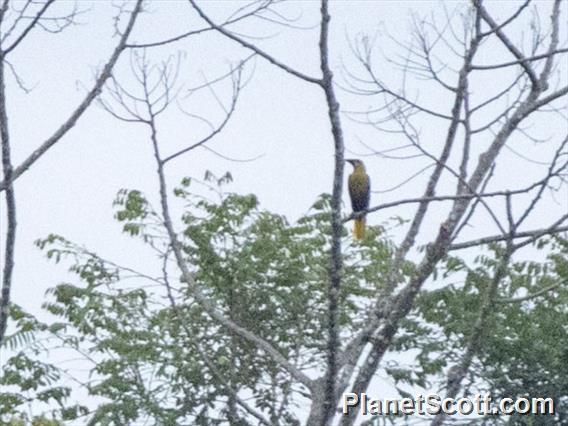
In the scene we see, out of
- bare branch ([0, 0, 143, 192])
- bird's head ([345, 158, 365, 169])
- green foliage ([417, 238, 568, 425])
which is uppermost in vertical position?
bird's head ([345, 158, 365, 169])

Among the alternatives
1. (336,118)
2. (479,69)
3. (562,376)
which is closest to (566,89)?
(479,69)

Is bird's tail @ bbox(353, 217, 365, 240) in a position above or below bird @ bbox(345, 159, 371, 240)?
below

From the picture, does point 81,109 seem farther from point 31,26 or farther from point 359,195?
point 359,195

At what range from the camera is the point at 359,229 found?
11.4 m

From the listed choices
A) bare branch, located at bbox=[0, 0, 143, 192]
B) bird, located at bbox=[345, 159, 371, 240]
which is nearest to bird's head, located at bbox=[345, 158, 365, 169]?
bird, located at bbox=[345, 159, 371, 240]

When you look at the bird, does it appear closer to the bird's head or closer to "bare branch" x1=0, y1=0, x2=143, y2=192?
the bird's head

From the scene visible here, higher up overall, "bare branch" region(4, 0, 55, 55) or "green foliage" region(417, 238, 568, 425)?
"green foliage" region(417, 238, 568, 425)

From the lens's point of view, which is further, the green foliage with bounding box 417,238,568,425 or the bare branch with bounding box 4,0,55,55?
the green foliage with bounding box 417,238,568,425

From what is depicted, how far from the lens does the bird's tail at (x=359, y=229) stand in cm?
1130

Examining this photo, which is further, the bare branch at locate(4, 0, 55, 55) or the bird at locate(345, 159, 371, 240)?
the bird at locate(345, 159, 371, 240)

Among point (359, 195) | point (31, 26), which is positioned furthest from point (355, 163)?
point (31, 26)

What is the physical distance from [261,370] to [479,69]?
14.2 ft

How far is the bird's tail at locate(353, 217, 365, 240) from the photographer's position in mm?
11305

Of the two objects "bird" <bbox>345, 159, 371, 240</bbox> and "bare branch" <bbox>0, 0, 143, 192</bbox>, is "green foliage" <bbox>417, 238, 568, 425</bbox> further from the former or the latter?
"bare branch" <bbox>0, 0, 143, 192</bbox>
